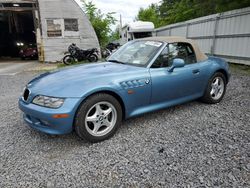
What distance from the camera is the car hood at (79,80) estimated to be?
2.49 metres

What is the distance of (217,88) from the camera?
4.15 m

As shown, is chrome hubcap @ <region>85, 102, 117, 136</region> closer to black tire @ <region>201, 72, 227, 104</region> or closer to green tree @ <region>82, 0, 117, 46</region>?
black tire @ <region>201, 72, 227, 104</region>

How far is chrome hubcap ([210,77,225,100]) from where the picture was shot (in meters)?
4.06

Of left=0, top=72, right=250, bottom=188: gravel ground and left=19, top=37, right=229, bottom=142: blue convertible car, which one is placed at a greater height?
left=19, top=37, right=229, bottom=142: blue convertible car

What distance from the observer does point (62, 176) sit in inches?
83.4

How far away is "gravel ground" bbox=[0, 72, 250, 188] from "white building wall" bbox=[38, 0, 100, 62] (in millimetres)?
10591

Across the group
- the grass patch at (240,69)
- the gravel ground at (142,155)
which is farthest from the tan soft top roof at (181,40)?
the grass patch at (240,69)

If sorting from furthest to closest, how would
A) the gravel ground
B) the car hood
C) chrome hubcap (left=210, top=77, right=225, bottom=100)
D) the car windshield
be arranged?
chrome hubcap (left=210, top=77, right=225, bottom=100) < the car windshield < the car hood < the gravel ground

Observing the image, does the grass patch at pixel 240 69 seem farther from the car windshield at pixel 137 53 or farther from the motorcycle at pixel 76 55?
the motorcycle at pixel 76 55

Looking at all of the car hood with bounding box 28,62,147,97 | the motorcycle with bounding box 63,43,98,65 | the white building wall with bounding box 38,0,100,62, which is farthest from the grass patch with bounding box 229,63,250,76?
the white building wall with bounding box 38,0,100,62

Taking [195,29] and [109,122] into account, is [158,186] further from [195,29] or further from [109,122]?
[195,29]

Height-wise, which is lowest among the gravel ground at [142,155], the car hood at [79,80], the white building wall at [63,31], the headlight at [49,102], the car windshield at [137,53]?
the gravel ground at [142,155]

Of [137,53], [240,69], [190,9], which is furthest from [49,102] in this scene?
[190,9]

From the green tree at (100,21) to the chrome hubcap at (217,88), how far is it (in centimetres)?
1566
